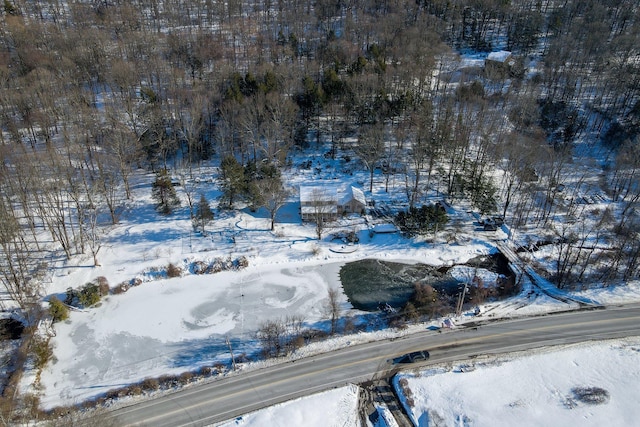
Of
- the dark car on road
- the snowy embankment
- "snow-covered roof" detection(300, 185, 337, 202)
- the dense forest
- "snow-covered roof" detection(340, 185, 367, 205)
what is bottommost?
the snowy embankment

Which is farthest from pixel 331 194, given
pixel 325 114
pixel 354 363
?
pixel 354 363

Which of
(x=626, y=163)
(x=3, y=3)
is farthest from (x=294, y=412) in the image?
(x=3, y=3)

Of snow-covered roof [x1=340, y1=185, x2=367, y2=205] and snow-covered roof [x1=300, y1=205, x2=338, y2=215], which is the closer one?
snow-covered roof [x1=300, y1=205, x2=338, y2=215]

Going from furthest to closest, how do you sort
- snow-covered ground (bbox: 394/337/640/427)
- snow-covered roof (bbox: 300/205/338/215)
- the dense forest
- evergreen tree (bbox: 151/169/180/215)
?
evergreen tree (bbox: 151/169/180/215), snow-covered roof (bbox: 300/205/338/215), the dense forest, snow-covered ground (bbox: 394/337/640/427)

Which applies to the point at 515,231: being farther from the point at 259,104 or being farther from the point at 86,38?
the point at 86,38

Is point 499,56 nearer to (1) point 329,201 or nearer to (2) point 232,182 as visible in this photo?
(1) point 329,201

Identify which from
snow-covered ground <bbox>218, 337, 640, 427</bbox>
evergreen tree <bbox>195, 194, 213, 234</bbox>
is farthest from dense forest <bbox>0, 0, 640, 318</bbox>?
snow-covered ground <bbox>218, 337, 640, 427</bbox>

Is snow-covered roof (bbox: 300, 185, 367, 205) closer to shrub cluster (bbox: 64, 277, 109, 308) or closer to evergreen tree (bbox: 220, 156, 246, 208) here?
evergreen tree (bbox: 220, 156, 246, 208)
